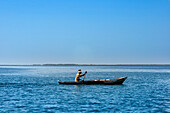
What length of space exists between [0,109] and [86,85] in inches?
803

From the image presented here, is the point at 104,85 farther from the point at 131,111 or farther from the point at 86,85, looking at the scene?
the point at 131,111

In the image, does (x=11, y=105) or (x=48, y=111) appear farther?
(x=11, y=105)

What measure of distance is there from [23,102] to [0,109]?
3305 mm

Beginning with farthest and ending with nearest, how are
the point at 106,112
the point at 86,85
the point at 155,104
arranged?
the point at 86,85
the point at 155,104
the point at 106,112

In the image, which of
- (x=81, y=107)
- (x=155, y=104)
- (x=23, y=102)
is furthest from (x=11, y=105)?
(x=155, y=104)

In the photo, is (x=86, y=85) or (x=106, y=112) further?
(x=86, y=85)

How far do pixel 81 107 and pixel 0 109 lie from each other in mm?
6090

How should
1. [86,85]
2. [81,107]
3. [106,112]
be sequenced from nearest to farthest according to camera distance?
[106,112] → [81,107] → [86,85]

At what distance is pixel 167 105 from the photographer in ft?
66.0

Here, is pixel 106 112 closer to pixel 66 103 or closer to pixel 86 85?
pixel 66 103

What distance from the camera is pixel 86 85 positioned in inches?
1487

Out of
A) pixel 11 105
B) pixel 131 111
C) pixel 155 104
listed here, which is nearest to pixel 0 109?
pixel 11 105

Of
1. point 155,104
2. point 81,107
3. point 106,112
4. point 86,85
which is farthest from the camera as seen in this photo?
point 86,85

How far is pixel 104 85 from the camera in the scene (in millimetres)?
38094
